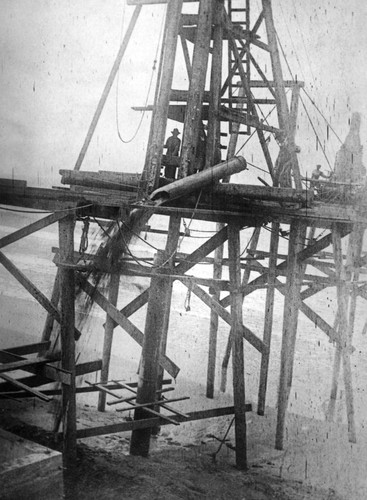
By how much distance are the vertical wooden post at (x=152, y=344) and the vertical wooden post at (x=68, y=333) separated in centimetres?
97

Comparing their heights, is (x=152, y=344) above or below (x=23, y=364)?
above

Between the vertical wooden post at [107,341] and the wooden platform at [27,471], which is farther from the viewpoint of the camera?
the vertical wooden post at [107,341]

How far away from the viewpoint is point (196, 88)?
6125mm

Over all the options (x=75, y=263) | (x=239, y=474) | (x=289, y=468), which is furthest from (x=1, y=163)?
(x=289, y=468)

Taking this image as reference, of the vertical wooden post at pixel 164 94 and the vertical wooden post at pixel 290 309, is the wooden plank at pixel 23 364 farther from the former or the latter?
the vertical wooden post at pixel 290 309

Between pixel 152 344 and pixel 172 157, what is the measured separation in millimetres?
2524

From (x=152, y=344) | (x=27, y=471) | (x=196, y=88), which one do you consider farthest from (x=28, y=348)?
(x=196, y=88)

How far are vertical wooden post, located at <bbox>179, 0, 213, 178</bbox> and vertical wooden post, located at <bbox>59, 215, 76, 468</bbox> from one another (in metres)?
1.65

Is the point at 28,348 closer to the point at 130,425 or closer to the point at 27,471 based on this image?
the point at 130,425

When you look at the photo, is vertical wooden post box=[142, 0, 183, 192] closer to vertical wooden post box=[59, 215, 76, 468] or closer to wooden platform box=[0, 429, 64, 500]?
vertical wooden post box=[59, 215, 76, 468]

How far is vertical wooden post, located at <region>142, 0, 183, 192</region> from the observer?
19.5ft

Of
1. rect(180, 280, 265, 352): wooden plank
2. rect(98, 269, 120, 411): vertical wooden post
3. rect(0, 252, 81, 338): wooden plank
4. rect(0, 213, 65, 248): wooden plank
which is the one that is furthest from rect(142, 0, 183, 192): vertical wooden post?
rect(98, 269, 120, 411): vertical wooden post

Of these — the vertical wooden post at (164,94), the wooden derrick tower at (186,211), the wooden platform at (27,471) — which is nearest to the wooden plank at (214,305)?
the wooden derrick tower at (186,211)

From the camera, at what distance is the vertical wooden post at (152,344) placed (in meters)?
6.29
